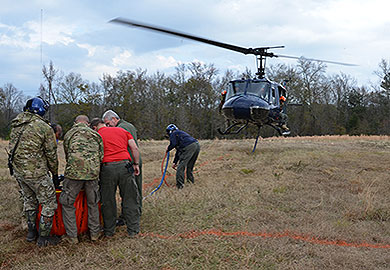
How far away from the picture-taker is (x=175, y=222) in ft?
19.1

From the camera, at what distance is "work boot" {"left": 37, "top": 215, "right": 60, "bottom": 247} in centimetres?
486

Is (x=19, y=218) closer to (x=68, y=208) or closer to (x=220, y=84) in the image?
(x=68, y=208)

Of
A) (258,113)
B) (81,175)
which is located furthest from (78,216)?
(258,113)

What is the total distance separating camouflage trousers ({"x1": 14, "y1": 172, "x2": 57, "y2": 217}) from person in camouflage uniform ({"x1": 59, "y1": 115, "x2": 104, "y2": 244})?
0.15 metres

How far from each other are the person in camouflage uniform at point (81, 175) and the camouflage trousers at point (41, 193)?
0.48 feet

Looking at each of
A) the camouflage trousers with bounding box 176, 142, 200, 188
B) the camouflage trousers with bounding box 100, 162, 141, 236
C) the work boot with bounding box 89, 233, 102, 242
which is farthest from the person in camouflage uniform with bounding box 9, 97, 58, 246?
the camouflage trousers with bounding box 176, 142, 200, 188

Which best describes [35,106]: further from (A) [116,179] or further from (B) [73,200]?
(A) [116,179]

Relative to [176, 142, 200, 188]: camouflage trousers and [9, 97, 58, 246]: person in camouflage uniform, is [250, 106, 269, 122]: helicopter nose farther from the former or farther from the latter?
[9, 97, 58, 246]: person in camouflage uniform

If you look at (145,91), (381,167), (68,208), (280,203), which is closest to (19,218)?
(68,208)

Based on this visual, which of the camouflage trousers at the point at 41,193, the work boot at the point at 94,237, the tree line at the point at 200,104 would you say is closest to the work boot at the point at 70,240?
the work boot at the point at 94,237

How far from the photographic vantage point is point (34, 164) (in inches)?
191

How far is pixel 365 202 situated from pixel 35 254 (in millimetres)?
5957

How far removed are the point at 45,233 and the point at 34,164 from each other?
3.30 feet

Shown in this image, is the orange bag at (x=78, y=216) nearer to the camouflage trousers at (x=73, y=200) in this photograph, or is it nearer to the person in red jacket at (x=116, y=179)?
the camouflage trousers at (x=73, y=200)
